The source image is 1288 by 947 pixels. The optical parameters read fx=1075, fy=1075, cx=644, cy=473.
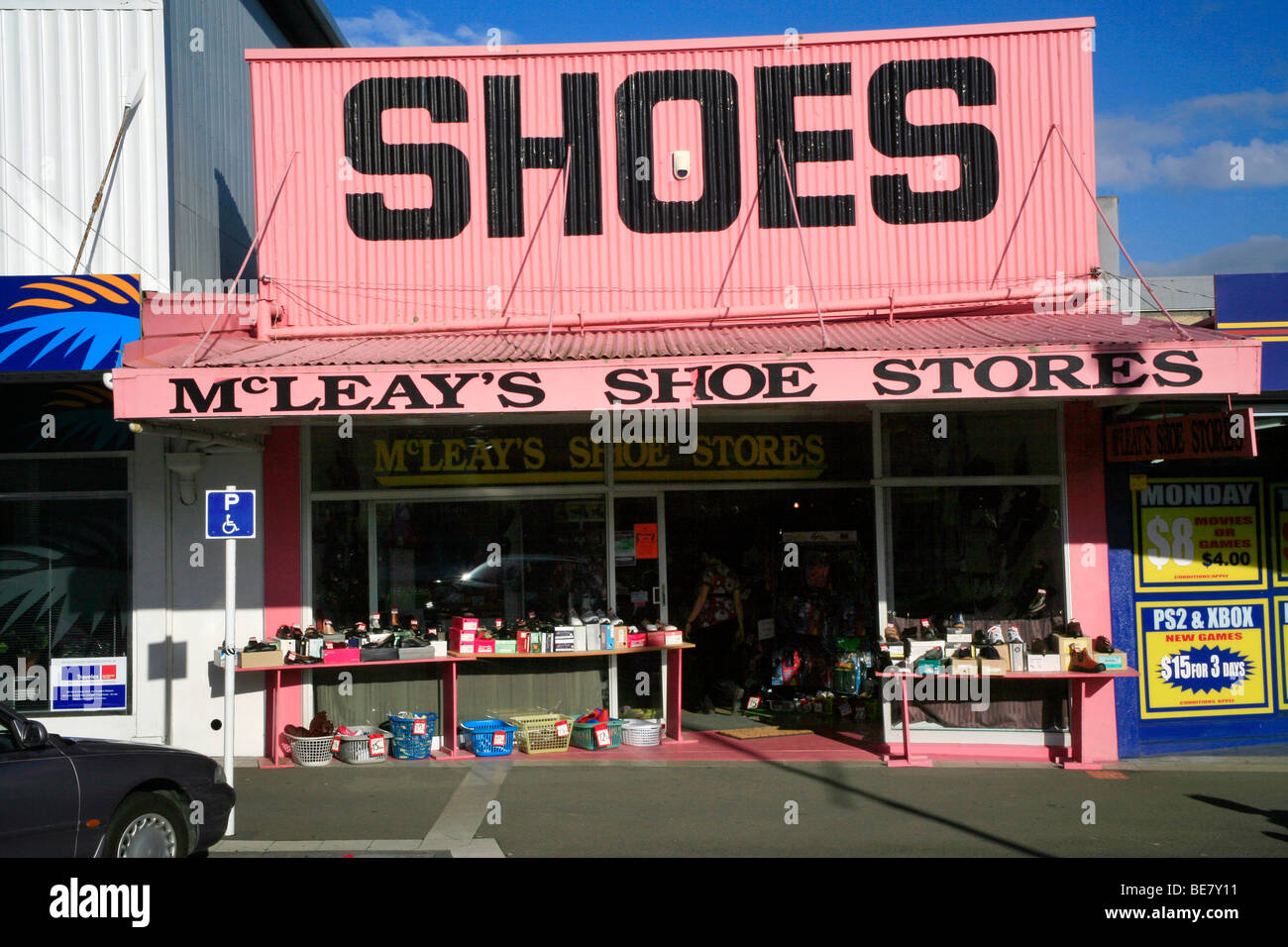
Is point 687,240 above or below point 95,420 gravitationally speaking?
above

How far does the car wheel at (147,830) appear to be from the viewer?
624cm

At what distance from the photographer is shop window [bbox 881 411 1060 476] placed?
10523 mm

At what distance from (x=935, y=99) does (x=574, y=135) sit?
12.2 feet

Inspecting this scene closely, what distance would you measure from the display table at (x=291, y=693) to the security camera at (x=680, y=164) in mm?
5311

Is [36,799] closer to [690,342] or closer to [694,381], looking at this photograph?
[694,381]

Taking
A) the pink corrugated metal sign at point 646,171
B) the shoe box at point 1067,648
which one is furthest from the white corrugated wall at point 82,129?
the shoe box at point 1067,648

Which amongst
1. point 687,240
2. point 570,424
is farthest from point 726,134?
point 570,424

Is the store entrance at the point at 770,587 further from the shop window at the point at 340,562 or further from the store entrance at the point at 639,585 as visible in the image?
the shop window at the point at 340,562

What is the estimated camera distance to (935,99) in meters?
11.0

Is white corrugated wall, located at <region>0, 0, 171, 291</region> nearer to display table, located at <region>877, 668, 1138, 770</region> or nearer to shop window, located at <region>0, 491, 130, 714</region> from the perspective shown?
shop window, located at <region>0, 491, 130, 714</region>

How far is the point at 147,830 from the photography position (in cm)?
647

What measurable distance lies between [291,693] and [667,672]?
3.75 meters
